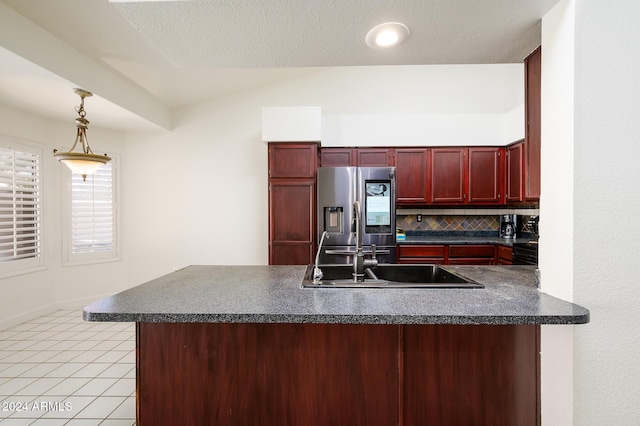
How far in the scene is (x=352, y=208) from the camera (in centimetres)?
355

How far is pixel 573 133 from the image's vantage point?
1.17m

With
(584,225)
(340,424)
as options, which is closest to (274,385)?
(340,424)

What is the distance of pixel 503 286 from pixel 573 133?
72 centimetres

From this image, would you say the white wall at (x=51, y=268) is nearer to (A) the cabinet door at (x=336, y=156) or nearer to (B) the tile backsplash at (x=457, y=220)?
(A) the cabinet door at (x=336, y=156)

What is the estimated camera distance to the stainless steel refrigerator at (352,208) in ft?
11.6

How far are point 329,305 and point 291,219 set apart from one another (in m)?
2.49

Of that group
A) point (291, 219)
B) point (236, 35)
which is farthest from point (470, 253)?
point (236, 35)

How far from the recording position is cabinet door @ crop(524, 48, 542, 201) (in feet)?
4.84

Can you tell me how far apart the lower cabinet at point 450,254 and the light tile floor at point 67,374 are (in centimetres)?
289

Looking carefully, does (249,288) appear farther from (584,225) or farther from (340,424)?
(584,225)

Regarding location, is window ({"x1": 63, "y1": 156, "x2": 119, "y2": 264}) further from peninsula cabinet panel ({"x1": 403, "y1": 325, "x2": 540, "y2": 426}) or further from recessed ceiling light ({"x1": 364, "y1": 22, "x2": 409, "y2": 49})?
peninsula cabinet panel ({"x1": 403, "y1": 325, "x2": 540, "y2": 426})

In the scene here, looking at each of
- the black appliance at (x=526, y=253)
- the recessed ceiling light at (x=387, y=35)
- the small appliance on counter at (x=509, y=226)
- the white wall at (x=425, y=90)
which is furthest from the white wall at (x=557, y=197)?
the small appliance on counter at (x=509, y=226)

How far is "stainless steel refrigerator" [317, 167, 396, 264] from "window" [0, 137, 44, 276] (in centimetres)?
319

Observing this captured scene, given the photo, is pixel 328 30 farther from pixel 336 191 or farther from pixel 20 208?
pixel 20 208
